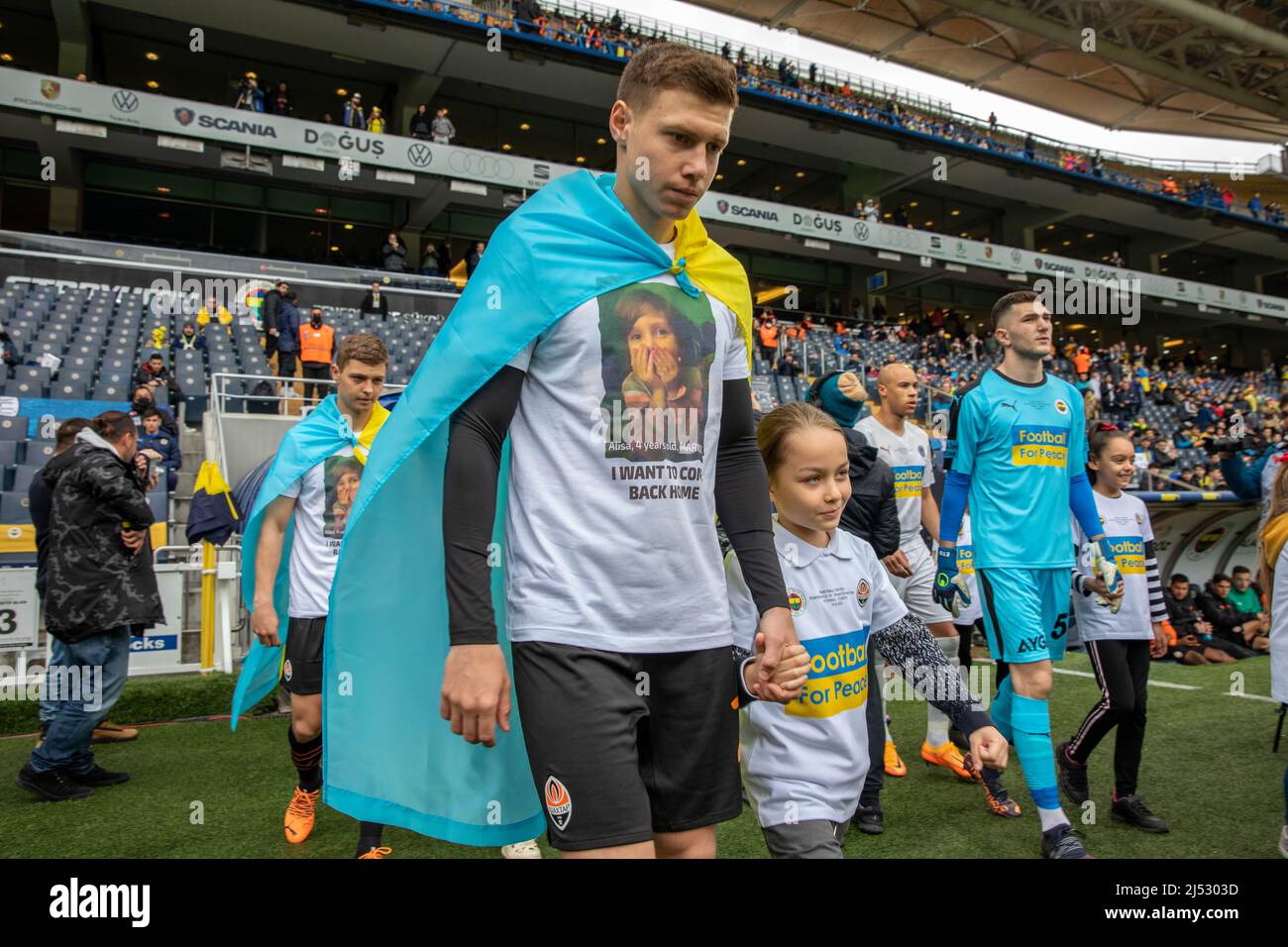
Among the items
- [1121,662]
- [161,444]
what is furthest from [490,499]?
[161,444]

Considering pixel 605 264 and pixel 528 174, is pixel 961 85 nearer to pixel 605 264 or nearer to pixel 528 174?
pixel 528 174

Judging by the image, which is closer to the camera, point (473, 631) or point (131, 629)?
point (473, 631)

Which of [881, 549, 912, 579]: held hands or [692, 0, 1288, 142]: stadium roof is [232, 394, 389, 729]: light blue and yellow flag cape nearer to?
[881, 549, 912, 579]: held hands

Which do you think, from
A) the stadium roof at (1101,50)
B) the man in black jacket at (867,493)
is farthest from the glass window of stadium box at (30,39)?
the man in black jacket at (867,493)

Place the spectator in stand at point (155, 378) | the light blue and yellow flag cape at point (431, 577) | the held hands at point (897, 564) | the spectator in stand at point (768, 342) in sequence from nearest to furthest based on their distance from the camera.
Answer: the light blue and yellow flag cape at point (431, 577) → the held hands at point (897, 564) → the spectator in stand at point (155, 378) → the spectator in stand at point (768, 342)

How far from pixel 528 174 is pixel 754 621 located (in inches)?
959

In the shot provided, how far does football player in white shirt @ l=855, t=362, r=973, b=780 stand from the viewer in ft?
15.5

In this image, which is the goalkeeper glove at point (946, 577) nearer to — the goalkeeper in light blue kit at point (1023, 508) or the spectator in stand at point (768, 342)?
the goalkeeper in light blue kit at point (1023, 508)

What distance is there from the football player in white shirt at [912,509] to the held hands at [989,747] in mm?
2845

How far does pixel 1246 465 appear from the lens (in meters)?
5.77

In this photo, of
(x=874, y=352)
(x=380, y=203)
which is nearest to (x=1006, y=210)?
(x=874, y=352)

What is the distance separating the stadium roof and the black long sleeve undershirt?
35.8m

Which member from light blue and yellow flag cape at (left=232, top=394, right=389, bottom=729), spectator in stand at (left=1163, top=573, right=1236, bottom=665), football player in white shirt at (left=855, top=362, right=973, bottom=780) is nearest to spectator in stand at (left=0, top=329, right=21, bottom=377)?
light blue and yellow flag cape at (left=232, top=394, right=389, bottom=729)

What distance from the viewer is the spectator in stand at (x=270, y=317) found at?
1362cm
